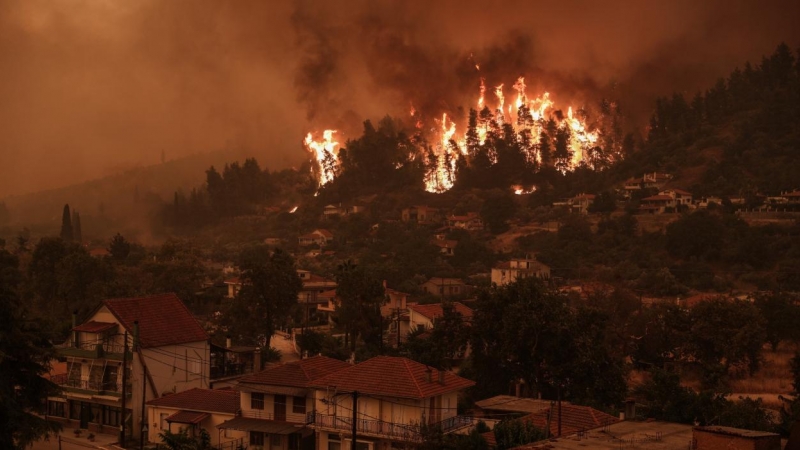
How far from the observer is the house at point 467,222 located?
95.5m

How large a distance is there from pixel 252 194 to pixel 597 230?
54278mm

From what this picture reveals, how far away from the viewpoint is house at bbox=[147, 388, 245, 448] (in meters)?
33.5

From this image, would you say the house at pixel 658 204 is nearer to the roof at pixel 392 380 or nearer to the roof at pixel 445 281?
the roof at pixel 445 281

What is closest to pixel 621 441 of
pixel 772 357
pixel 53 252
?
pixel 772 357

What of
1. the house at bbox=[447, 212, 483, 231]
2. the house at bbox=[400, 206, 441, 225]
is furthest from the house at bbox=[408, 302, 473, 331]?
the house at bbox=[400, 206, 441, 225]

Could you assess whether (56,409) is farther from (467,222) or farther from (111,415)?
(467,222)

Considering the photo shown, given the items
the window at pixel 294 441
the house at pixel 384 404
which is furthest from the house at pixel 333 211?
the house at pixel 384 404

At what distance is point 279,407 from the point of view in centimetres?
3306

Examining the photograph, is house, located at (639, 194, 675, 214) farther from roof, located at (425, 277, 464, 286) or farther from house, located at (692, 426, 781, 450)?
house, located at (692, 426, 781, 450)

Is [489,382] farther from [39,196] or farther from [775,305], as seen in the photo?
[39,196]

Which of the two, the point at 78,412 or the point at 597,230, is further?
the point at 597,230

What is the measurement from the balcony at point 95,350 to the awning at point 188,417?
4273 millimetres

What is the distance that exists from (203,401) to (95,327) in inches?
254

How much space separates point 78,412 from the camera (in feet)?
126
